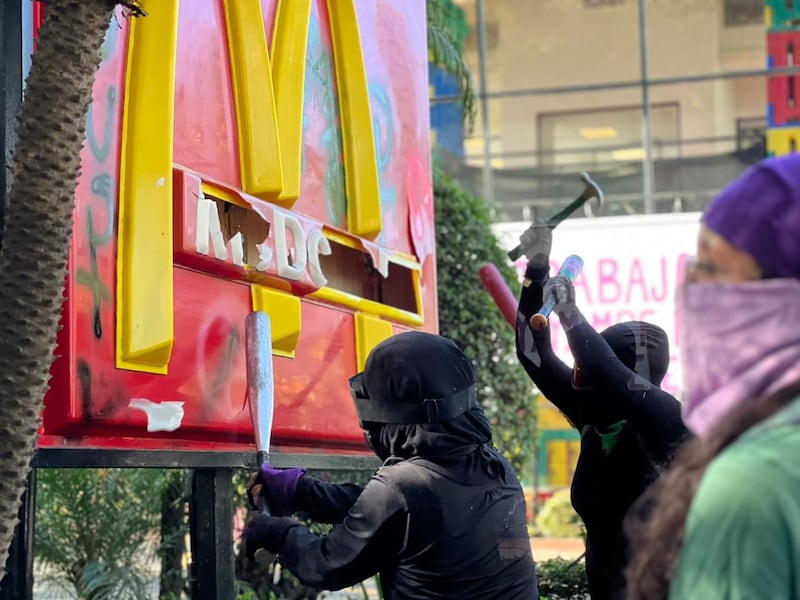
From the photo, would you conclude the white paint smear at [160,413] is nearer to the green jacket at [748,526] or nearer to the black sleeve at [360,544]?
the black sleeve at [360,544]

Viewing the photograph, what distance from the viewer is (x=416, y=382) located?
127 inches

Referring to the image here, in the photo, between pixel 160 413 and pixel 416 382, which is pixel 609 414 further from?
pixel 160 413

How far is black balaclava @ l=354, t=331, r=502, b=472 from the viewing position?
323 centimetres

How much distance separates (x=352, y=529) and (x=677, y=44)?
57.1 ft

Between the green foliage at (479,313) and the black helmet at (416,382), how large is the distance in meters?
6.22

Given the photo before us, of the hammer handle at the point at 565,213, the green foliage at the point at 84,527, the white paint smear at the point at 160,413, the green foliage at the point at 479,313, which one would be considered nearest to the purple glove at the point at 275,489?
the white paint smear at the point at 160,413

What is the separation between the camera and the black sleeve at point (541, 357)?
409 centimetres

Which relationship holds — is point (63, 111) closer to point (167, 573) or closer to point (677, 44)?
point (167, 573)

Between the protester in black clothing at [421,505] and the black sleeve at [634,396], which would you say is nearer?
the protester in black clothing at [421,505]

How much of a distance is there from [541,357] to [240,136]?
1755 millimetres

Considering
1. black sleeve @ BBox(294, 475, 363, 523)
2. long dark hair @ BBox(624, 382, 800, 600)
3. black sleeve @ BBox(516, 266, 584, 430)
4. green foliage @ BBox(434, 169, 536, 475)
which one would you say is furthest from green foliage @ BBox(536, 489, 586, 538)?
long dark hair @ BBox(624, 382, 800, 600)

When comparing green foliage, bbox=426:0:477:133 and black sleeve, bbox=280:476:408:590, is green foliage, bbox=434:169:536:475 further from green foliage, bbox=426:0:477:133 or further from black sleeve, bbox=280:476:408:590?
black sleeve, bbox=280:476:408:590

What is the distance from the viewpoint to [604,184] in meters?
18.8

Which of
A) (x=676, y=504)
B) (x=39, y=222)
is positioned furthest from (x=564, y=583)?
(x=676, y=504)
